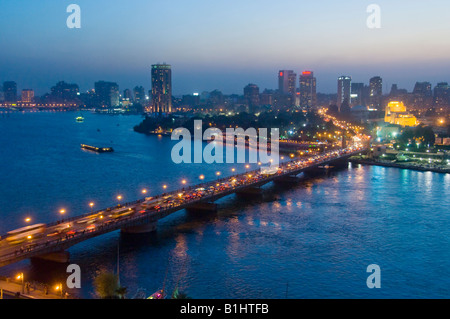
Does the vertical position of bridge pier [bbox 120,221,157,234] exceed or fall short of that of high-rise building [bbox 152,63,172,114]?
it falls short

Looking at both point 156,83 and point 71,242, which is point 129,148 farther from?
point 156,83

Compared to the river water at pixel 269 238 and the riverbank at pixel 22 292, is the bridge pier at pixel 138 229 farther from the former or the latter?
the riverbank at pixel 22 292

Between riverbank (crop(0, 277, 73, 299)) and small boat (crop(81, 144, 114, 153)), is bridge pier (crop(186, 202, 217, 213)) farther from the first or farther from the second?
small boat (crop(81, 144, 114, 153))

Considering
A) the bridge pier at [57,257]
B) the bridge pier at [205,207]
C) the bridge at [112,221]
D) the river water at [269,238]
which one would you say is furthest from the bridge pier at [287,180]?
the bridge pier at [57,257]

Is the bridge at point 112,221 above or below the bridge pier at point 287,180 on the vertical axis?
above

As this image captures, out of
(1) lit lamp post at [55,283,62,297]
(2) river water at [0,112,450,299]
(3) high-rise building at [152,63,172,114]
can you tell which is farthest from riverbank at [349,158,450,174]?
(3) high-rise building at [152,63,172,114]
